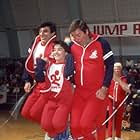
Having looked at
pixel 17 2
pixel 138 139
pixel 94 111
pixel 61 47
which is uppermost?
pixel 17 2

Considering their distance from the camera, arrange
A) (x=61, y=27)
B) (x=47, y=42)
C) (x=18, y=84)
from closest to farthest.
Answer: (x=47, y=42) → (x=18, y=84) → (x=61, y=27)

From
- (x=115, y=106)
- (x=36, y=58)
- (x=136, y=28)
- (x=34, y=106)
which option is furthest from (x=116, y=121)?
(x=136, y=28)

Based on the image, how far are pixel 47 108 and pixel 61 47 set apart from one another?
2.23 ft

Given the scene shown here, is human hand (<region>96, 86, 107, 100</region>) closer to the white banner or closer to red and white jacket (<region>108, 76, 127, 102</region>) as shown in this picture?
red and white jacket (<region>108, 76, 127, 102</region>)

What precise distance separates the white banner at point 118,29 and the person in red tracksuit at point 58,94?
7.52 meters

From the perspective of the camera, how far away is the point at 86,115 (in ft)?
16.1

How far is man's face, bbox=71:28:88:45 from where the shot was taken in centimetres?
496

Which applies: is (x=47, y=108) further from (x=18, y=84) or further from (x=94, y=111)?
(x=18, y=84)

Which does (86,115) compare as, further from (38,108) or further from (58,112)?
(38,108)

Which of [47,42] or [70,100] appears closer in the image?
[70,100]

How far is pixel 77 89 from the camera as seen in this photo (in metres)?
5.12

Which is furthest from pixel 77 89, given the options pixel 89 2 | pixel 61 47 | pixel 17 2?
pixel 17 2

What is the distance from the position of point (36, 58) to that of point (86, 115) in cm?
94

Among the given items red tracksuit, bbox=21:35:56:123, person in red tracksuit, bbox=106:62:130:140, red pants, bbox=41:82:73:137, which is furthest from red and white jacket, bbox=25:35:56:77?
person in red tracksuit, bbox=106:62:130:140
